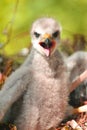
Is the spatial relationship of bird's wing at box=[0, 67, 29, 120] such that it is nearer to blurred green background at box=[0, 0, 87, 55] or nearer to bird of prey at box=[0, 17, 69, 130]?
bird of prey at box=[0, 17, 69, 130]

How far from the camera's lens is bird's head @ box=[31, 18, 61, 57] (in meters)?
2.34

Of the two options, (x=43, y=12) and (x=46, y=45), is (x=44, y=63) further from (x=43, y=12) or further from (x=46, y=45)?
(x=43, y=12)

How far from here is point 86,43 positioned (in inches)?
128

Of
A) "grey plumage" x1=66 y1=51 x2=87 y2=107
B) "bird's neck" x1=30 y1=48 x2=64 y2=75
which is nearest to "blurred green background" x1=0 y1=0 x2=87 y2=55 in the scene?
"grey plumage" x1=66 y1=51 x2=87 y2=107

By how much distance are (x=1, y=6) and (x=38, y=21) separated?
1.65 m

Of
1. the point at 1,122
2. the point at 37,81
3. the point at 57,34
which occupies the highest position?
the point at 57,34

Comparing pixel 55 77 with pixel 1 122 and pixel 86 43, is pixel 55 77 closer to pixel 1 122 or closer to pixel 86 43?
pixel 1 122

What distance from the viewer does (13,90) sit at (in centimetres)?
235

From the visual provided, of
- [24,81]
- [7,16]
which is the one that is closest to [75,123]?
[24,81]

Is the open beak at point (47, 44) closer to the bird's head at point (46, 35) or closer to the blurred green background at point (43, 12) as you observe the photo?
the bird's head at point (46, 35)

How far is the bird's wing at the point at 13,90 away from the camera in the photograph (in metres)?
2.32

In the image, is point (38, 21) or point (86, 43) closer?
point (38, 21)

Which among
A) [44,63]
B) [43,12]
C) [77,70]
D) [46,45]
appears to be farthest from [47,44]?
[43,12]

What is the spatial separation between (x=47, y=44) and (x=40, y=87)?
0.60 feet
